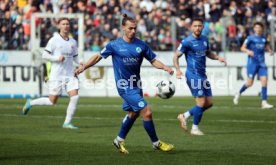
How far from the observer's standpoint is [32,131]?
17.7 metres

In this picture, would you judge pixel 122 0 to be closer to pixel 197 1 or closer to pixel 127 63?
pixel 197 1

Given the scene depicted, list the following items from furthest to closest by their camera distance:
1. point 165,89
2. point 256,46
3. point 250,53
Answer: point 256,46 < point 250,53 < point 165,89

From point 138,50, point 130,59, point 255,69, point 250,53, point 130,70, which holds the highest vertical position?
point 138,50

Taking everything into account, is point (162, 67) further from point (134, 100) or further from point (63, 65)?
point (63, 65)

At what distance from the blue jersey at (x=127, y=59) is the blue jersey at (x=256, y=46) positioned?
510 inches

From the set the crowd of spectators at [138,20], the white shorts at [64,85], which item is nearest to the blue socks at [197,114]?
the white shorts at [64,85]

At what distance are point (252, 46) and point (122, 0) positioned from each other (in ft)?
37.9

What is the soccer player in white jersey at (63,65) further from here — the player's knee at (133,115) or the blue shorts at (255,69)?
the blue shorts at (255,69)

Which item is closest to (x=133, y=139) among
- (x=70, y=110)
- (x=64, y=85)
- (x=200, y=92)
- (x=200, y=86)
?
(x=200, y=92)

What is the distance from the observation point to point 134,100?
13.7m

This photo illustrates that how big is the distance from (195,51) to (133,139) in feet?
9.12

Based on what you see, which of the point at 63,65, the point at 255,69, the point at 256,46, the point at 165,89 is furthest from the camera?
the point at 255,69

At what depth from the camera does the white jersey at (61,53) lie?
1922 centimetres

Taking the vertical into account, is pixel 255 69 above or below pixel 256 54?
below
